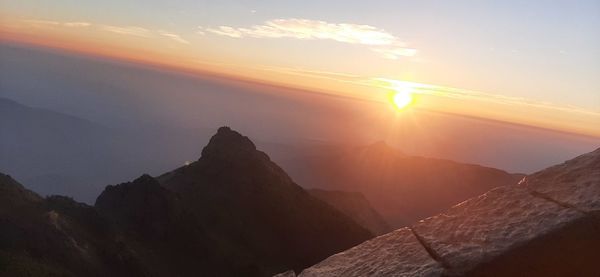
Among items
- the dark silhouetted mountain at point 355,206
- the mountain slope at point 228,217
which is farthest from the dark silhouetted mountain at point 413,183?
the mountain slope at point 228,217

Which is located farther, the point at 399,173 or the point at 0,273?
the point at 399,173

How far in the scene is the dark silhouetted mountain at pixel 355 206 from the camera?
107750 mm

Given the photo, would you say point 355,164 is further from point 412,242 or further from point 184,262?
point 412,242

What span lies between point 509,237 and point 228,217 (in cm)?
6566

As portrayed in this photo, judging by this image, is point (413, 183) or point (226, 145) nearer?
point (226, 145)

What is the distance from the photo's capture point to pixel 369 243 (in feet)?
20.3

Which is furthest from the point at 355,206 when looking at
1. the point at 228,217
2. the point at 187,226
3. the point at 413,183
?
the point at 413,183

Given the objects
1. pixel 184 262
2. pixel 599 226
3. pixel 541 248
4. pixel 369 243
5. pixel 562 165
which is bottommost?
pixel 184 262

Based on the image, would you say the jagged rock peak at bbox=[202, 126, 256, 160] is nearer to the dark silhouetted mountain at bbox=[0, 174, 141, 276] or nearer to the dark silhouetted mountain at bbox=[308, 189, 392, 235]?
the dark silhouetted mountain at bbox=[308, 189, 392, 235]

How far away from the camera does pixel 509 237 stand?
4.66m

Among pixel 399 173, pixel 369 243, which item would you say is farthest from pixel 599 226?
pixel 399 173

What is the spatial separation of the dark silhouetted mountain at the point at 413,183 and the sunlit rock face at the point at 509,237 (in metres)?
125

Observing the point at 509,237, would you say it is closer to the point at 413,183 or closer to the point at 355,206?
the point at 355,206

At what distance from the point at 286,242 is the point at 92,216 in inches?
1102
